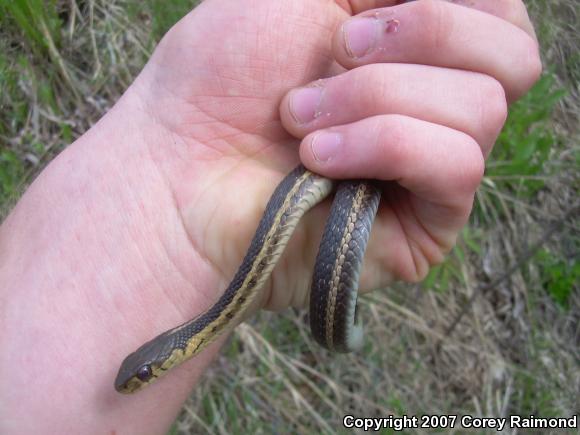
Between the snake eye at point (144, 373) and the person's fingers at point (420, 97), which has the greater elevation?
the person's fingers at point (420, 97)

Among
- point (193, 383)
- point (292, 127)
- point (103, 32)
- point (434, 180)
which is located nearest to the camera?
point (434, 180)

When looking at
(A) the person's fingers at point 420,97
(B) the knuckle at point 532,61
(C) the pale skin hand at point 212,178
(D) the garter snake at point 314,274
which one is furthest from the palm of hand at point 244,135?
(B) the knuckle at point 532,61

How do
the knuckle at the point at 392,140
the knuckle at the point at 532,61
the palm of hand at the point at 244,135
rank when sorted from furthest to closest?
the palm of hand at the point at 244,135 → the knuckle at the point at 532,61 → the knuckle at the point at 392,140

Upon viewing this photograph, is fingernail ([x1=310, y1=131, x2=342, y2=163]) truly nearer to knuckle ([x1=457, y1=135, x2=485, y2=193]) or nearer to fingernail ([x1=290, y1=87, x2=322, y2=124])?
fingernail ([x1=290, y1=87, x2=322, y2=124])

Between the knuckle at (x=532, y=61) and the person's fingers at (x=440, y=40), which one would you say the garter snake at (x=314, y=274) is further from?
the knuckle at (x=532, y=61)

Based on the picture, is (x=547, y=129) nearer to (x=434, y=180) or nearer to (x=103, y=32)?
(x=434, y=180)

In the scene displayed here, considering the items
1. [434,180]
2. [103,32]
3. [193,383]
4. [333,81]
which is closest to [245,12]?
[333,81]

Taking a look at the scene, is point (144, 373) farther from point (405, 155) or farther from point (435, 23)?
point (435, 23)
